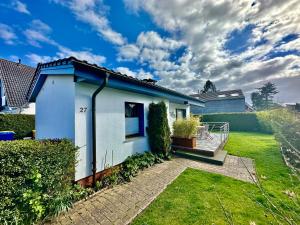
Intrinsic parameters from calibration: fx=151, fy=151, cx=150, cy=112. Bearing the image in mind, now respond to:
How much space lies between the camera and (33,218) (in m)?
3.19

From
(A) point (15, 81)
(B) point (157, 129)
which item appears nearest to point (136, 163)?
(B) point (157, 129)

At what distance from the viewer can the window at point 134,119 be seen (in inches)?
291

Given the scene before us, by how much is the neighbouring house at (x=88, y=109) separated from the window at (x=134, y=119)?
49mm

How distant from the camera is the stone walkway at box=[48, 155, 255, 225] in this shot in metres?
3.60

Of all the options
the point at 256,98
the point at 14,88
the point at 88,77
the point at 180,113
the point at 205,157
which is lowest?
the point at 205,157

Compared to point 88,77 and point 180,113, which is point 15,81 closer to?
point 88,77

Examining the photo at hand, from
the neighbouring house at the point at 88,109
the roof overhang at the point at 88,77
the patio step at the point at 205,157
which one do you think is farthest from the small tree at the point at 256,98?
the neighbouring house at the point at 88,109

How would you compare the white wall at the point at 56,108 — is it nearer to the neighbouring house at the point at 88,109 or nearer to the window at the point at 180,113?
the neighbouring house at the point at 88,109

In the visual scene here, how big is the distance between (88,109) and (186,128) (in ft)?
19.8

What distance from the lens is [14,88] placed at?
46.4 feet

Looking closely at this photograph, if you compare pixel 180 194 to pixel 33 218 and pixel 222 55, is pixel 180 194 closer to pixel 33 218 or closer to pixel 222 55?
pixel 33 218

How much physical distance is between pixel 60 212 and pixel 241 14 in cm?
1091

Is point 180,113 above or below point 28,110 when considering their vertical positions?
below

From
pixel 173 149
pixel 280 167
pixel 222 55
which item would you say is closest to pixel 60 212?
pixel 173 149
